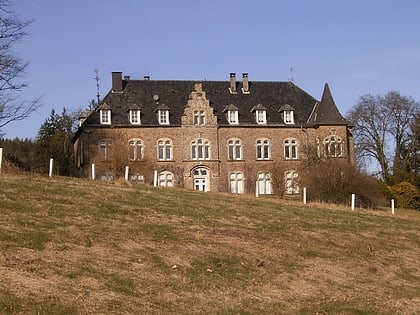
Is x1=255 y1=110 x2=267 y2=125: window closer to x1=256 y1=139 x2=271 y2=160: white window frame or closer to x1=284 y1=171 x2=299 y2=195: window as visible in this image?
x1=256 y1=139 x2=271 y2=160: white window frame

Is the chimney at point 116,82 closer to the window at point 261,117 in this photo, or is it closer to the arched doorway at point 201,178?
the arched doorway at point 201,178

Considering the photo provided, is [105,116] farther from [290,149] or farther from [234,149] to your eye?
[290,149]

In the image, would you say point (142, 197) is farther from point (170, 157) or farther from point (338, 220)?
point (170, 157)

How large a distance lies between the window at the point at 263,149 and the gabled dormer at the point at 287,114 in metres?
2.95

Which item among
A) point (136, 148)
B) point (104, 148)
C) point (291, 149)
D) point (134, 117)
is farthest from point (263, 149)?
point (104, 148)

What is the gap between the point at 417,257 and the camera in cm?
2230

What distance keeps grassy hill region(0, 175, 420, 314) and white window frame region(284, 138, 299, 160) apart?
114ft

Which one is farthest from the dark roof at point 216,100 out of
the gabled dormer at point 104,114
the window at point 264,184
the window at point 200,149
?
the window at point 264,184

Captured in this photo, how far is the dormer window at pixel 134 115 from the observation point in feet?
196

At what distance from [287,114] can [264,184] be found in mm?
7524

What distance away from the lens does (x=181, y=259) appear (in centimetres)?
1672

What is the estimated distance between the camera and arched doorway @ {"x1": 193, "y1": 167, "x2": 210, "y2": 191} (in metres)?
59.7

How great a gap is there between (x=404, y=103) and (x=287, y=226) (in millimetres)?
47185

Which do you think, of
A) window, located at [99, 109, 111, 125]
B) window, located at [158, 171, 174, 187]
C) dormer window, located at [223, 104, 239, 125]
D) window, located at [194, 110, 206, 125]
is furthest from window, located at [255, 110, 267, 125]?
window, located at [99, 109, 111, 125]
